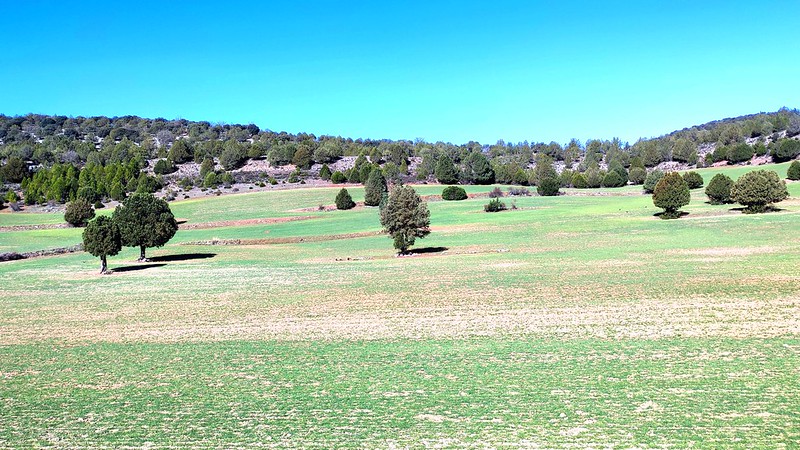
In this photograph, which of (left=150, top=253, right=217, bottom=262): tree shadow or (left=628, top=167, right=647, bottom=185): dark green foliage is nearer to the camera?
(left=150, top=253, right=217, bottom=262): tree shadow

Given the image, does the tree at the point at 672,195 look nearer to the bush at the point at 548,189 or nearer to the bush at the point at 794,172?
the bush at the point at 548,189

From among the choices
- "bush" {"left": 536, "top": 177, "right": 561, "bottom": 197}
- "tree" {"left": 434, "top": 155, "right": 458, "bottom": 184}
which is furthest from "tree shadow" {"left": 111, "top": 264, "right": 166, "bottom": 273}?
"tree" {"left": 434, "top": 155, "right": 458, "bottom": 184}

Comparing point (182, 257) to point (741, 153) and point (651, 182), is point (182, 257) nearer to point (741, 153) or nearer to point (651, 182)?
point (651, 182)

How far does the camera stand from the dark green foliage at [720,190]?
219 feet

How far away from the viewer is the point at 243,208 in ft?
320

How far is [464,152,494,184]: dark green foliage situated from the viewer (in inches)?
5108

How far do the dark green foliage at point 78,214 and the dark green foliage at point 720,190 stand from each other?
78325 mm

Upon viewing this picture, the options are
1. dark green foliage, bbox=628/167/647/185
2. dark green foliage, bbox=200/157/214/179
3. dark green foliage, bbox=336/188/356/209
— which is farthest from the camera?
dark green foliage, bbox=200/157/214/179

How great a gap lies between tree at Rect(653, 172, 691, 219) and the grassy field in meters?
16.0

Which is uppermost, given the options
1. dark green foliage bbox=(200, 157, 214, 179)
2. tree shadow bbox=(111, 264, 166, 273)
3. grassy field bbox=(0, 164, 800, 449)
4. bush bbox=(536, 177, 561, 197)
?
dark green foliage bbox=(200, 157, 214, 179)

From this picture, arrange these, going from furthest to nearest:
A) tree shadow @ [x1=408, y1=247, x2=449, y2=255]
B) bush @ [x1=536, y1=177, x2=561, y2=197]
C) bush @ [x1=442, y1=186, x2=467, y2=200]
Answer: bush @ [x1=536, y1=177, x2=561, y2=197] < bush @ [x1=442, y1=186, x2=467, y2=200] < tree shadow @ [x1=408, y1=247, x2=449, y2=255]

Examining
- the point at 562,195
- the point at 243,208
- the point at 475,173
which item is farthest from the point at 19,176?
the point at 562,195

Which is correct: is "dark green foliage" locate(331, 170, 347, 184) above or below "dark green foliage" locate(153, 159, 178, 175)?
below

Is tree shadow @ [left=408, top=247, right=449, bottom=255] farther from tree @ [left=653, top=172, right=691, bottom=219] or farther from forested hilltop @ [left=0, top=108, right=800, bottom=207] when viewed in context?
forested hilltop @ [left=0, top=108, right=800, bottom=207]
